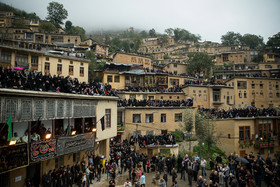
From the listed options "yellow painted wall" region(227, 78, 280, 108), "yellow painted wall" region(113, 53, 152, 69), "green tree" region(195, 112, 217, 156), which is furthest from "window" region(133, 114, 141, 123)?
"yellow painted wall" region(227, 78, 280, 108)

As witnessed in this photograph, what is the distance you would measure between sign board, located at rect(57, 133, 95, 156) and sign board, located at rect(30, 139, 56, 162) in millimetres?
557

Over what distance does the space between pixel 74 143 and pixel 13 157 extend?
5.04m

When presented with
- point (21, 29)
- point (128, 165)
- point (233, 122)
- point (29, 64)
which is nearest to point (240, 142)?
point (233, 122)

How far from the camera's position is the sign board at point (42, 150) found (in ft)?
41.2

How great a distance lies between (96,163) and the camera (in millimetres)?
18469

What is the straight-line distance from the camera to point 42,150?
13164 mm

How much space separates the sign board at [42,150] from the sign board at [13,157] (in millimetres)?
484

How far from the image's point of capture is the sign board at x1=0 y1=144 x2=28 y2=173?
10804mm

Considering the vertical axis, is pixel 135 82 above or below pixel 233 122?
above

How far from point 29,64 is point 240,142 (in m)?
31.6

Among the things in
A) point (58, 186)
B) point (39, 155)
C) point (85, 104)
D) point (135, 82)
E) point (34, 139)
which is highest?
point (135, 82)

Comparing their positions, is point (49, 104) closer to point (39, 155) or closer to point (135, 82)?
point (39, 155)

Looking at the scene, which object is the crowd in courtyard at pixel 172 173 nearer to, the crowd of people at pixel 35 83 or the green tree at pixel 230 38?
the crowd of people at pixel 35 83

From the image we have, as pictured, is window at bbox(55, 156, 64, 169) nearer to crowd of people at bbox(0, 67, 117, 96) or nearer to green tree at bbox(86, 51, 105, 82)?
crowd of people at bbox(0, 67, 117, 96)
